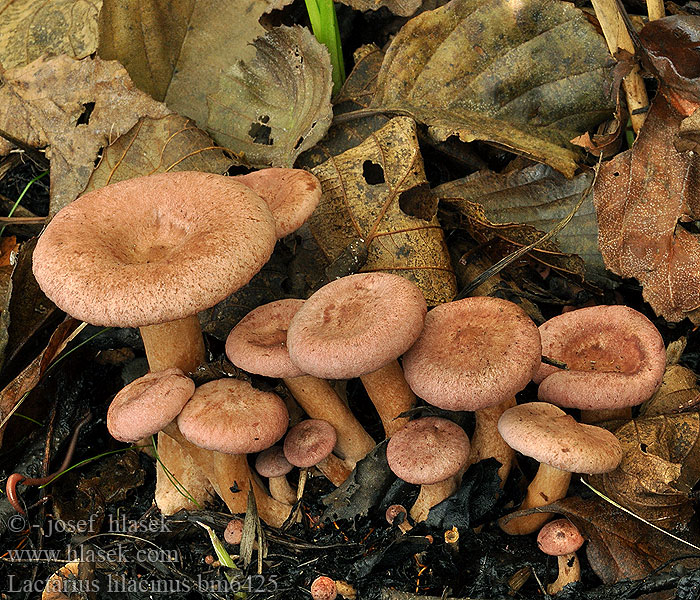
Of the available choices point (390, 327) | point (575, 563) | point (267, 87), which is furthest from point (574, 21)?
point (575, 563)

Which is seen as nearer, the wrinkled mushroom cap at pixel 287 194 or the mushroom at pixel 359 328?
the mushroom at pixel 359 328

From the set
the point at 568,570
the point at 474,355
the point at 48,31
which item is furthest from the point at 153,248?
the point at 48,31

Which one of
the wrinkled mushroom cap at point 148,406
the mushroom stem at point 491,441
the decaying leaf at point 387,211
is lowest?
the mushroom stem at point 491,441

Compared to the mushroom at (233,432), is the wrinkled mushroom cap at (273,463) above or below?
below

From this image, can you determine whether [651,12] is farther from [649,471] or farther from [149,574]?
[149,574]

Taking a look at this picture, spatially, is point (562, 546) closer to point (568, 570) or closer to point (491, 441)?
point (568, 570)

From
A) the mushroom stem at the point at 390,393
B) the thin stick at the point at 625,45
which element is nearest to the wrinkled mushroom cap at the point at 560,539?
the mushroom stem at the point at 390,393

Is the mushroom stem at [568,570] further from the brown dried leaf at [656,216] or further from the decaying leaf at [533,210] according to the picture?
the decaying leaf at [533,210]
